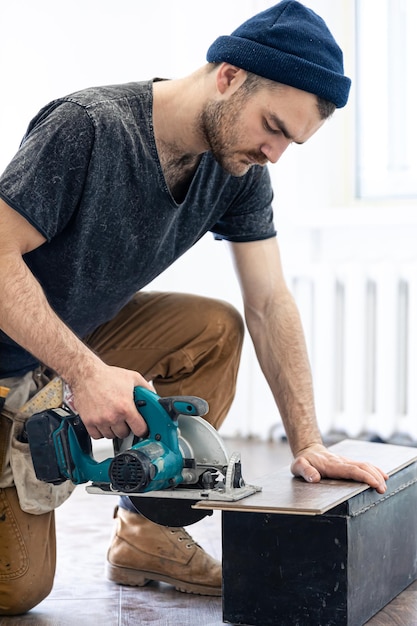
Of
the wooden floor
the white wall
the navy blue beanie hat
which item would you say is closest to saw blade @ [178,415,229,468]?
the wooden floor

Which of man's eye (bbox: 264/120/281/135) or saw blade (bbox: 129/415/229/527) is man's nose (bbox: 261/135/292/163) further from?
saw blade (bbox: 129/415/229/527)

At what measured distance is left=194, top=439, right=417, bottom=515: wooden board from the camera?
4.95ft

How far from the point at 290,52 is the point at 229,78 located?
0.13 m

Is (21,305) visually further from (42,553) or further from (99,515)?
(99,515)

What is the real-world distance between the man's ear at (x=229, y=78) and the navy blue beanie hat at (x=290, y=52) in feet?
0.04

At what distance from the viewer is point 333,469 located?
1.76 meters

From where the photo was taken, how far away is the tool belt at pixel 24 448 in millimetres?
1860

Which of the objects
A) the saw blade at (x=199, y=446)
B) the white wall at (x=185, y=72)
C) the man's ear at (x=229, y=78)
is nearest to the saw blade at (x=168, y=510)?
the saw blade at (x=199, y=446)

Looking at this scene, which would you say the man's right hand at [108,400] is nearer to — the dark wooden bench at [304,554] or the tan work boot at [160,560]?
the dark wooden bench at [304,554]

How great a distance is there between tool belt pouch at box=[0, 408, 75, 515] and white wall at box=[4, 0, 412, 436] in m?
1.51

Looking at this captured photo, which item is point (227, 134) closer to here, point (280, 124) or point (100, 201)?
point (280, 124)

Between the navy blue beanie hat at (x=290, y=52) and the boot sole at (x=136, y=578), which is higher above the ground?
the navy blue beanie hat at (x=290, y=52)

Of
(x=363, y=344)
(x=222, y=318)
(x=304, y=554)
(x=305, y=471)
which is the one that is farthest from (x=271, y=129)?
(x=363, y=344)

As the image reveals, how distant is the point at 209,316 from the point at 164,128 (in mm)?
501
